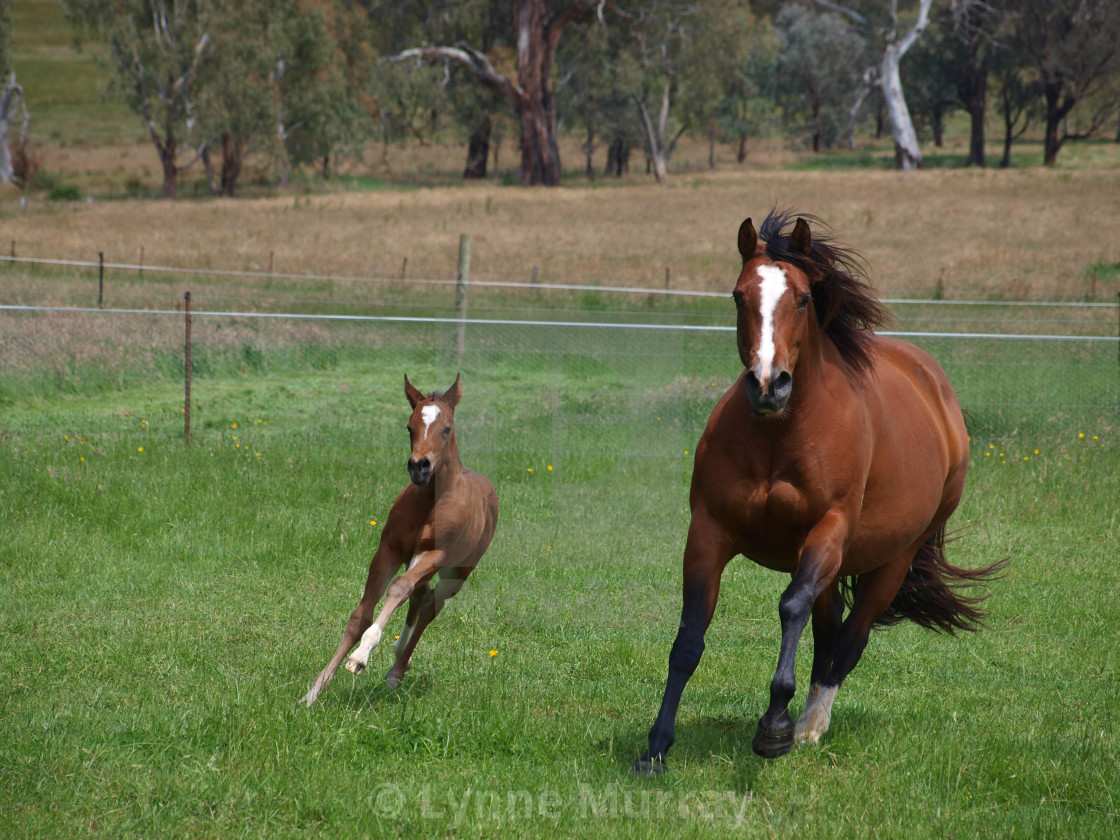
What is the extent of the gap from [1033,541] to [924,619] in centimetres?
349

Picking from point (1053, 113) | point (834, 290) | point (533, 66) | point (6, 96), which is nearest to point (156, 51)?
point (6, 96)

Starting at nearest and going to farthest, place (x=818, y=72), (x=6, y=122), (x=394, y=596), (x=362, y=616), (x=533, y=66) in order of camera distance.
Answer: (x=394, y=596) < (x=362, y=616) < (x=533, y=66) < (x=6, y=122) < (x=818, y=72)

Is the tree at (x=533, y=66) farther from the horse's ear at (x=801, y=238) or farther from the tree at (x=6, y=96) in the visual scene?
the horse's ear at (x=801, y=238)

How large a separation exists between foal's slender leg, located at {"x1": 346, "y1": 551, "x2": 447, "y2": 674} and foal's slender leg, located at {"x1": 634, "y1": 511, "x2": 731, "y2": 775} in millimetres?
1218

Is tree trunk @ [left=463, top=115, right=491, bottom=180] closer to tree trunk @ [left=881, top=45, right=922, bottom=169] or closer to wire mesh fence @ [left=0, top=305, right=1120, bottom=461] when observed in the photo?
tree trunk @ [left=881, top=45, right=922, bottom=169]

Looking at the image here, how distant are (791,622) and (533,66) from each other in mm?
44855

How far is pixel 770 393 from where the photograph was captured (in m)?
3.59

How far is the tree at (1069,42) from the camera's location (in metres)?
48.3

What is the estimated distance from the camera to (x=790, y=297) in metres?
3.83

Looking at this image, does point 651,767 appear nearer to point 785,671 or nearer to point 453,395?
point 785,671

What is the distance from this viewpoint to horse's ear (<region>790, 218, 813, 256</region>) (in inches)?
156

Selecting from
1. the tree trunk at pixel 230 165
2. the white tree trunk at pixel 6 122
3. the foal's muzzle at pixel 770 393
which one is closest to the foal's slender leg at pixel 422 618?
the foal's muzzle at pixel 770 393

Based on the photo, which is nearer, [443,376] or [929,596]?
[929,596]

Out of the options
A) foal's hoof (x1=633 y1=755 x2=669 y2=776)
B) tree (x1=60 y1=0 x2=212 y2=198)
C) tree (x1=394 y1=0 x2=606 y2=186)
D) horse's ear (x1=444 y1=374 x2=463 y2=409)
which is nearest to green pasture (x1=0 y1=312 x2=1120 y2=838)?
foal's hoof (x1=633 y1=755 x2=669 y2=776)
